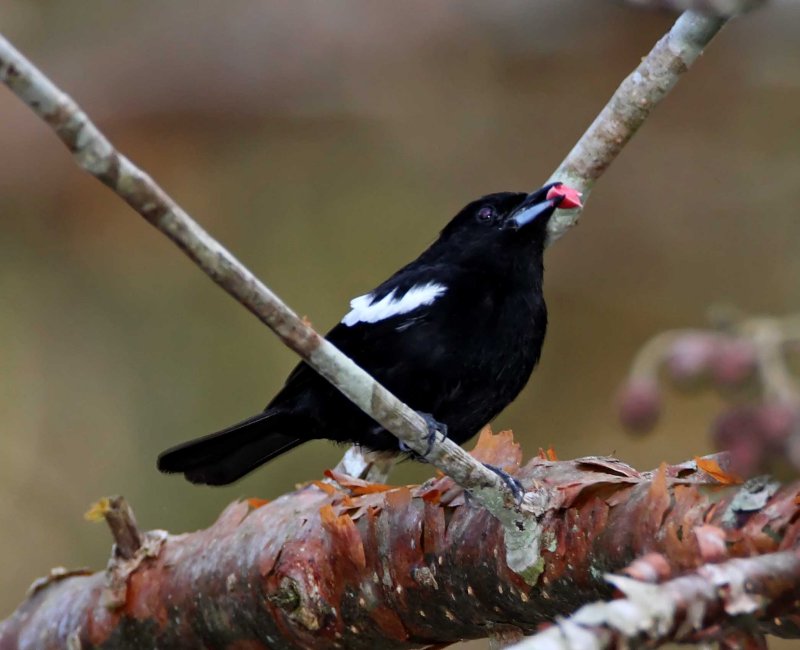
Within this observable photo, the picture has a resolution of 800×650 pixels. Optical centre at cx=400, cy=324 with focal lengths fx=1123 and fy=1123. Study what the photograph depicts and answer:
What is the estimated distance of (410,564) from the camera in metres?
2.69

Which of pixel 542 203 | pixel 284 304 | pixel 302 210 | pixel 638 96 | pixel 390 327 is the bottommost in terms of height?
pixel 284 304

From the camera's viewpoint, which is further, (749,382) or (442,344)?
(442,344)

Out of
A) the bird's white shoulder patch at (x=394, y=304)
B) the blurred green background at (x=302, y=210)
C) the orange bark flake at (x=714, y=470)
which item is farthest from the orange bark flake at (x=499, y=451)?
the blurred green background at (x=302, y=210)

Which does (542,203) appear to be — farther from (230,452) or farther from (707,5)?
(707,5)

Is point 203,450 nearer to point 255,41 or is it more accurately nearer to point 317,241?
point 255,41

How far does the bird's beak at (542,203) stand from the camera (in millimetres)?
3434

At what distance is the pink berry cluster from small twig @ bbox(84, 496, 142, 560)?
192 cm

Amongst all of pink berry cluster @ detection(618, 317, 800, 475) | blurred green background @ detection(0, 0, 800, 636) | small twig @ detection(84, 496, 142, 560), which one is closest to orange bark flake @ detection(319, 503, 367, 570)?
small twig @ detection(84, 496, 142, 560)

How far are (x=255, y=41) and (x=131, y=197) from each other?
374 centimetres

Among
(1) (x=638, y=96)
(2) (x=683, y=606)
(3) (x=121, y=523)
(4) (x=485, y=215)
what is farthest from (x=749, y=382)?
(4) (x=485, y=215)

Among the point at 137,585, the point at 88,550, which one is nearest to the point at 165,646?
the point at 137,585

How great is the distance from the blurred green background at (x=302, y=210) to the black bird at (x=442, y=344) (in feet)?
5.88

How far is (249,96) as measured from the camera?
5.57m

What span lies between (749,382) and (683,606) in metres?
0.33
